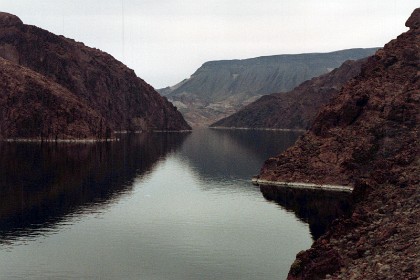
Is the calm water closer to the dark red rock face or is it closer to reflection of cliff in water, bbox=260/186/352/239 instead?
reflection of cliff in water, bbox=260/186/352/239

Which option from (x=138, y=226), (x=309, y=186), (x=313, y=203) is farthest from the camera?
(x=309, y=186)

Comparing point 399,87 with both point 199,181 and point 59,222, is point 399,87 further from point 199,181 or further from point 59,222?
point 59,222

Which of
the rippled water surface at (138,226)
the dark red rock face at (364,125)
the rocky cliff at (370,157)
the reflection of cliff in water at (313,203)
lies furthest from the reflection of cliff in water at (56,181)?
the dark red rock face at (364,125)

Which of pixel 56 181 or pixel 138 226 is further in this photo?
pixel 56 181

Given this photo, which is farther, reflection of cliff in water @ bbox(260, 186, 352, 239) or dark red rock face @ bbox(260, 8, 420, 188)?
dark red rock face @ bbox(260, 8, 420, 188)

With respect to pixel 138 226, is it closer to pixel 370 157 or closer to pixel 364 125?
pixel 370 157

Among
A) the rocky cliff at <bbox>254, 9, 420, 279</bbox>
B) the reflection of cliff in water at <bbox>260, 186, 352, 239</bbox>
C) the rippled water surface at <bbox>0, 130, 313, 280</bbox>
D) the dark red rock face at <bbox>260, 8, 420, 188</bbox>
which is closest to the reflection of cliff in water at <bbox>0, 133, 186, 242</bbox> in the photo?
the rippled water surface at <bbox>0, 130, 313, 280</bbox>

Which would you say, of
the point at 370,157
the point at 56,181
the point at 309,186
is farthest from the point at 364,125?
the point at 56,181
